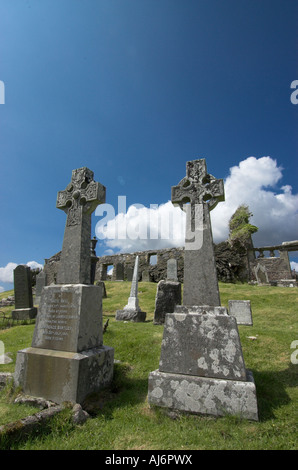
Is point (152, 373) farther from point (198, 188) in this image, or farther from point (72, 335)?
point (198, 188)

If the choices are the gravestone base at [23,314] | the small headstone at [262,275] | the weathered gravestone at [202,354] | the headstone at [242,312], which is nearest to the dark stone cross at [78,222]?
the weathered gravestone at [202,354]

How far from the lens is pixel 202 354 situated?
2.84m

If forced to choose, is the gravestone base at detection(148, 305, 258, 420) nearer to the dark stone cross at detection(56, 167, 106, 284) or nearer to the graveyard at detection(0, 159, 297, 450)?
the graveyard at detection(0, 159, 297, 450)

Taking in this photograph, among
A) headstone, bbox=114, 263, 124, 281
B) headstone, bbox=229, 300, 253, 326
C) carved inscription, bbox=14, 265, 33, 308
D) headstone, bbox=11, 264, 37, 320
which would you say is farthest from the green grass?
headstone, bbox=114, 263, 124, 281

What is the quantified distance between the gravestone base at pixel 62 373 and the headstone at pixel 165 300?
4167 mm

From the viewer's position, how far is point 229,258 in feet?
63.9

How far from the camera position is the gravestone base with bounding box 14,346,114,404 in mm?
2994

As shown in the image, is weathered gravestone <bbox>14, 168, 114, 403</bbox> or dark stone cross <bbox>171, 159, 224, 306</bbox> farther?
dark stone cross <bbox>171, 159, 224, 306</bbox>

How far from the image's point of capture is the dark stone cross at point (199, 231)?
10.8 feet

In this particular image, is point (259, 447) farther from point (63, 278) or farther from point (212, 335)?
point (63, 278)

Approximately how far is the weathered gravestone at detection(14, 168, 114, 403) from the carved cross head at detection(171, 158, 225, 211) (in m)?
1.39

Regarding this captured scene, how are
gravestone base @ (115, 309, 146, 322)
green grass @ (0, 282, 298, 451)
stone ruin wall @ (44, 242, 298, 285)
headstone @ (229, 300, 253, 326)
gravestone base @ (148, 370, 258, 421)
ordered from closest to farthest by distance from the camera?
green grass @ (0, 282, 298, 451)
gravestone base @ (148, 370, 258, 421)
headstone @ (229, 300, 253, 326)
gravestone base @ (115, 309, 146, 322)
stone ruin wall @ (44, 242, 298, 285)
